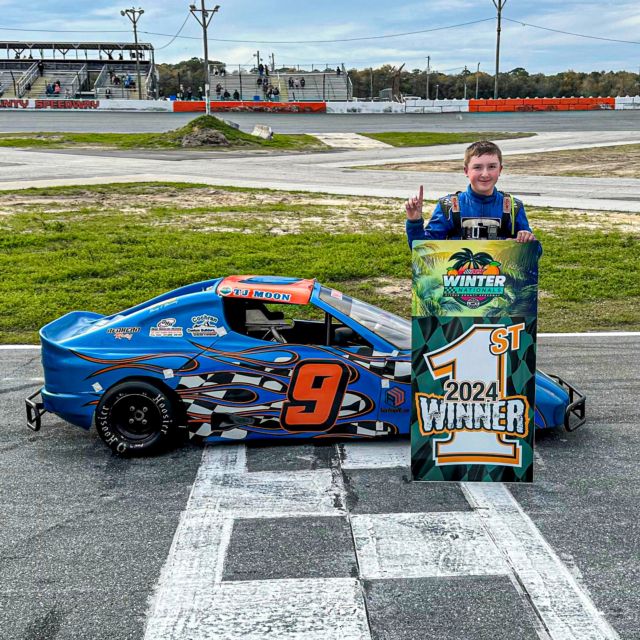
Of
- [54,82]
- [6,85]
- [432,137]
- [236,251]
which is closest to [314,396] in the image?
[236,251]

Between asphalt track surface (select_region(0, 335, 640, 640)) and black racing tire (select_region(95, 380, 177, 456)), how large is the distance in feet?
0.45

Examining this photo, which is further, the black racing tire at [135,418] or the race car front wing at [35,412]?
the race car front wing at [35,412]

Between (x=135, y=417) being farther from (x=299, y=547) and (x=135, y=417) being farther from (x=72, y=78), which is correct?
(x=72, y=78)

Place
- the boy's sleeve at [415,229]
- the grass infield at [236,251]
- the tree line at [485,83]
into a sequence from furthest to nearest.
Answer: the tree line at [485,83], the grass infield at [236,251], the boy's sleeve at [415,229]

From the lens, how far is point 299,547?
4.78 m

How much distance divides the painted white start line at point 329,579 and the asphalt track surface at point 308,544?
0.01 meters

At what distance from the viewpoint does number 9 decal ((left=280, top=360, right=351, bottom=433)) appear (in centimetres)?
607

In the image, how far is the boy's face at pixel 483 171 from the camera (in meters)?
5.16

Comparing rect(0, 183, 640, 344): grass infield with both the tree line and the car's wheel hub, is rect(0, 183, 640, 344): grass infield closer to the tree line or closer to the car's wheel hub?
the car's wheel hub

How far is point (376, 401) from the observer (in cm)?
612

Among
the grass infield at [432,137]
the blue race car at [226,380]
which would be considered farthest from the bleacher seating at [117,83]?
the blue race car at [226,380]

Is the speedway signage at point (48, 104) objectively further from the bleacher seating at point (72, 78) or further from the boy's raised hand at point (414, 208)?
the boy's raised hand at point (414, 208)

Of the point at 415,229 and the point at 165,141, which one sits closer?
the point at 415,229

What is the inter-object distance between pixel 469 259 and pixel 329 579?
2028 mm
